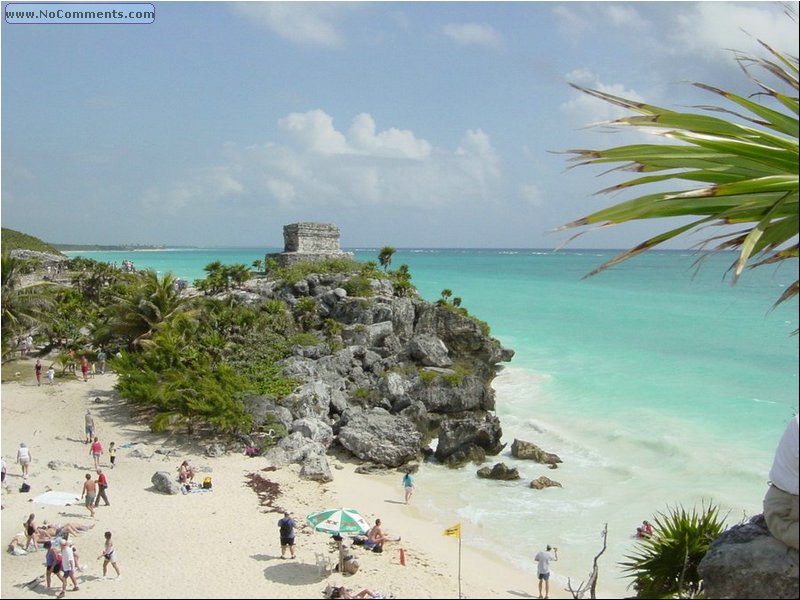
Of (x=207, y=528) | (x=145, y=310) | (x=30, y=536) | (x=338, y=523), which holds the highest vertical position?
(x=145, y=310)

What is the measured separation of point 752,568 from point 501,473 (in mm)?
13607

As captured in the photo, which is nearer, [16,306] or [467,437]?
[467,437]

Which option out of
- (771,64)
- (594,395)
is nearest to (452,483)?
(594,395)

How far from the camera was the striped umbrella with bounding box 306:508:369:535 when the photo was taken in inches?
422

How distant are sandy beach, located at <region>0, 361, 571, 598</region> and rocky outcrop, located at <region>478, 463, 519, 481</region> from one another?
2102 millimetres

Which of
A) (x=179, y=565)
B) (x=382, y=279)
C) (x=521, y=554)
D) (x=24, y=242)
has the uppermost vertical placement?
(x=24, y=242)

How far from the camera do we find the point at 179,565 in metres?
10.3

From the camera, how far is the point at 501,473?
55.0ft

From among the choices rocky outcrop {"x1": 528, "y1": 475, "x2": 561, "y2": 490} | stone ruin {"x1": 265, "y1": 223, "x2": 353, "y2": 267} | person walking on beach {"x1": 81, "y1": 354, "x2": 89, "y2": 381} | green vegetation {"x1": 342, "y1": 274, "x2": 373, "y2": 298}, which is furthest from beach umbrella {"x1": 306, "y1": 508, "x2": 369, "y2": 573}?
stone ruin {"x1": 265, "y1": 223, "x2": 353, "y2": 267}

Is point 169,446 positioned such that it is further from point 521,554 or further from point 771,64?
point 771,64

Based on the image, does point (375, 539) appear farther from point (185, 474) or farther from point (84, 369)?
point (84, 369)

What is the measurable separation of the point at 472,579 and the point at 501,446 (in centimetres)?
844

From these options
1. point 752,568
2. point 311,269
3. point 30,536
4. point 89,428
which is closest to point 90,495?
point 30,536

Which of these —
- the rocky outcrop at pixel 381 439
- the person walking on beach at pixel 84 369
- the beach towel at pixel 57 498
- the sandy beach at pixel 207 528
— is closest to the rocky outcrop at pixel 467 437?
the rocky outcrop at pixel 381 439
